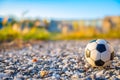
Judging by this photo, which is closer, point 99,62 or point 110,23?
point 99,62

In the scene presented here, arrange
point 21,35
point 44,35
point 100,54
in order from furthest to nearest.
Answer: point 44,35, point 21,35, point 100,54

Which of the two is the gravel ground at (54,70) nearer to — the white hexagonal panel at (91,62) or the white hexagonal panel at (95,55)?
the white hexagonal panel at (91,62)

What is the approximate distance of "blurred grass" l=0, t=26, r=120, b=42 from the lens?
13.1 m

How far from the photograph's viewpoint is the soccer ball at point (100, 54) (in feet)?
18.0

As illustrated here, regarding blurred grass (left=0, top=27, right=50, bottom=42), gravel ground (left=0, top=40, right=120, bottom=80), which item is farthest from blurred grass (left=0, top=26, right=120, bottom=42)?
gravel ground (left=0, top=40, right=120, bottom=80)

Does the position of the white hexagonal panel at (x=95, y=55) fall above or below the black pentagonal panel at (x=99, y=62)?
above

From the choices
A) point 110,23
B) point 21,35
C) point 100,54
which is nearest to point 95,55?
point 100,54

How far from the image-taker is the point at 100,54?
5488 mm

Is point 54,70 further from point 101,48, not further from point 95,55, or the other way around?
point 101,48

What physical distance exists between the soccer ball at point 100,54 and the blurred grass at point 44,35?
746 centimetres

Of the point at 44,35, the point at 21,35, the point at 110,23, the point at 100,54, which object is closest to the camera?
the point at 100,54

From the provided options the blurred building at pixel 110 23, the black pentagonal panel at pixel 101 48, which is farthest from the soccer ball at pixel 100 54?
the blurred building at pixel 110 23

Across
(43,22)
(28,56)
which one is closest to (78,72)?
(28,56)

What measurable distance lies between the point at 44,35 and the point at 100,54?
1005 centimetres
